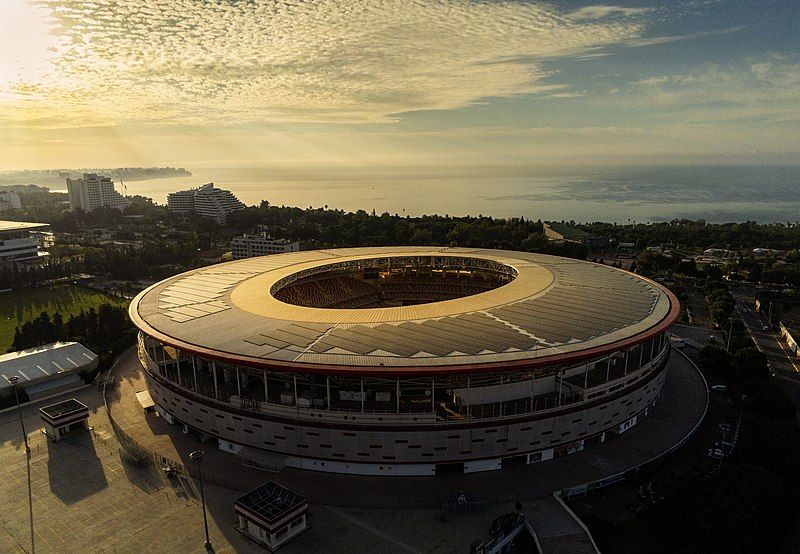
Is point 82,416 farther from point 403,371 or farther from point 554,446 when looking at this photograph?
point 554,446

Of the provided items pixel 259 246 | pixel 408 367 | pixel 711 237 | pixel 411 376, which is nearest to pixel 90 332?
pixel 408 367

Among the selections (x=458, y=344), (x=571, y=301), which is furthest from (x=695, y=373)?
(x=458, y=344)

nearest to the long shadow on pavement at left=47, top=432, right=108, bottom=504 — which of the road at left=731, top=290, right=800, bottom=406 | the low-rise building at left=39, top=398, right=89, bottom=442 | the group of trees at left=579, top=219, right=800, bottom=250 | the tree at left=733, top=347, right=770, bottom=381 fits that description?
the low-rise building at left=39, top=398, right=89, bottom=442

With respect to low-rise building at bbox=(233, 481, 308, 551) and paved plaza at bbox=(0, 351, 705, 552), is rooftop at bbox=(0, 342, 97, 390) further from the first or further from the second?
low-rise building at bbox=(233, 481, 308, 551)

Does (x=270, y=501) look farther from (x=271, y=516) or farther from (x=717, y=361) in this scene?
(x=717, y=361)

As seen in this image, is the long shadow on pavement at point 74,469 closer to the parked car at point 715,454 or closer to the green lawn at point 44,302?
the green lawn at point 44,302

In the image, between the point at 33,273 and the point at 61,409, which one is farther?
the point at 33,273

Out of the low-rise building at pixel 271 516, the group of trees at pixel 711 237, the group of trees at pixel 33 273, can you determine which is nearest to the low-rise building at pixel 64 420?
the low-rise building at pixel 271 516
